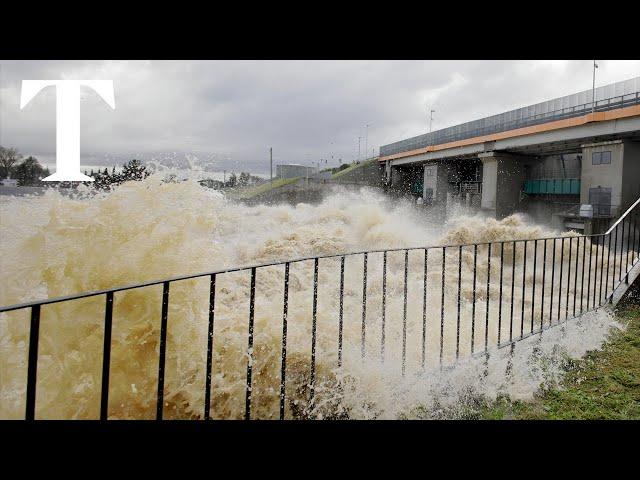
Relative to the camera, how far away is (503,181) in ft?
64.7

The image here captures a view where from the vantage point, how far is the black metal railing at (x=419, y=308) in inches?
66.0

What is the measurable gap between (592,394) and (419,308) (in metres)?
1.95

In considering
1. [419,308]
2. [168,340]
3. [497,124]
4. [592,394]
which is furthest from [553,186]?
[168,340]

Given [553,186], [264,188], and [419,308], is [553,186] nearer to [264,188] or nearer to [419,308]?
[264,188]

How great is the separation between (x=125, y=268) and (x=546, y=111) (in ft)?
57.8

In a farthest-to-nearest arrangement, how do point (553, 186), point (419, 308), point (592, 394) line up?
point (553, 186)
point (419, 308)
point (592, 394)

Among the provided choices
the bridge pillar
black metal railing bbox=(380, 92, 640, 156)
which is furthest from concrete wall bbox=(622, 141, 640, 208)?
the bridge pillar

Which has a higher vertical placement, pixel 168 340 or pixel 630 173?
pixel 630 173

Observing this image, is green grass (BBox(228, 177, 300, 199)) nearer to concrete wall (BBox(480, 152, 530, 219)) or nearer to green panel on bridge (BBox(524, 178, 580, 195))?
concrete wall (BBox(480, 152, 530, 219))

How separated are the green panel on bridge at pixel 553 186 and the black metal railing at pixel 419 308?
1012 cm

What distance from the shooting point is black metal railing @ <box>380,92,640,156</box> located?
12.9 metres

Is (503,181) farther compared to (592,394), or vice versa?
(503,181)
